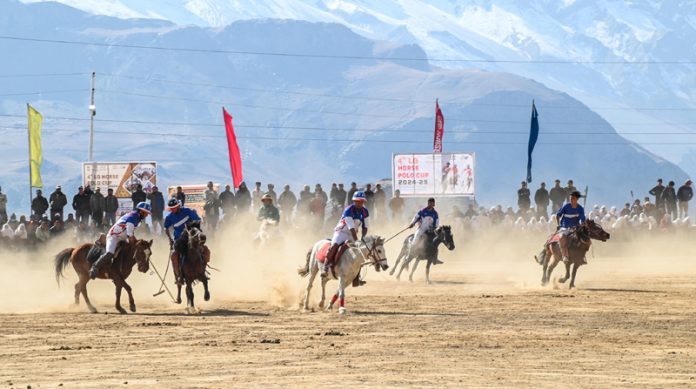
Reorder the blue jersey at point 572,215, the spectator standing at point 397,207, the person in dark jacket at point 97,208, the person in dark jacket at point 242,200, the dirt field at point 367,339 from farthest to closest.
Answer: the spectator standing at point 397,207 < the person in dark jacket at point 242,200 < the person in dark jacket at point 97,208 < the blue jersey at point 572,215 < the dirt field at point 367,339

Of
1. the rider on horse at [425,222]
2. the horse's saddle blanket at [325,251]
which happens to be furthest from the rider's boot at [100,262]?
the rider on horse at [425,222]

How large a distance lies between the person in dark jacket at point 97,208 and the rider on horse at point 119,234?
2073 centimetres

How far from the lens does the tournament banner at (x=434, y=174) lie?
200 feet

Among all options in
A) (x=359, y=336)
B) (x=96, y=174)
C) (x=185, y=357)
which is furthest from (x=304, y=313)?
(x=96, y=174)

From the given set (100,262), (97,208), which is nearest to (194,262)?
(100,262)

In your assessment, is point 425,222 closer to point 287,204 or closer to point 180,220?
point 180,220

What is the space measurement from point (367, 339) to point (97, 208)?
28.0 meters

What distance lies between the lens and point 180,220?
91.7ft

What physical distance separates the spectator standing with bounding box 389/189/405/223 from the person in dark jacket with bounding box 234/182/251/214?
6.01 metres

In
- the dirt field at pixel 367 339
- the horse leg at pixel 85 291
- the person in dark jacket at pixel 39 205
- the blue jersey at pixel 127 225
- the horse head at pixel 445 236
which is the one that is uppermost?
the person in dark jacket at pixel 39 205

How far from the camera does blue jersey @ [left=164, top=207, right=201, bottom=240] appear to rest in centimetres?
2788

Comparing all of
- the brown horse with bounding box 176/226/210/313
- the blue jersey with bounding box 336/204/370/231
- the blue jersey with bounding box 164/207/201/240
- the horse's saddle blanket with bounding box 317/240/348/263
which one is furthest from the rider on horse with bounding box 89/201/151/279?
the blue jersey with bounding box 336/204/370/231

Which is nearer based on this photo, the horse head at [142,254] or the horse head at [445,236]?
the horse head at [142,254]

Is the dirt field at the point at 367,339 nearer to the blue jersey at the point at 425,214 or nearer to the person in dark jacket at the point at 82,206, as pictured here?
the blue jersey at the point at 425,214
